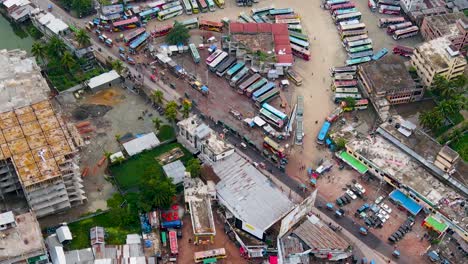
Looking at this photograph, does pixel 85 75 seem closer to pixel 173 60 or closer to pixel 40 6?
pixel 173 60

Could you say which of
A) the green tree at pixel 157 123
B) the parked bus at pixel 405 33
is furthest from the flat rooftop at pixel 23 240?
the parked bus at pixel 405 33

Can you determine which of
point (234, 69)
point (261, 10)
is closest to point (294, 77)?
point (234, 69)

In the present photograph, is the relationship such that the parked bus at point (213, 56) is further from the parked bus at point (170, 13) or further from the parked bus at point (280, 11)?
the parked bus at point (280, 11)

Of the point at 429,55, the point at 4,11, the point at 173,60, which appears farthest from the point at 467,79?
the point at 4,11

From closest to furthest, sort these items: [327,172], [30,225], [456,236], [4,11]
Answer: [30,225] < [456,236] < [327,172] < [4,11]

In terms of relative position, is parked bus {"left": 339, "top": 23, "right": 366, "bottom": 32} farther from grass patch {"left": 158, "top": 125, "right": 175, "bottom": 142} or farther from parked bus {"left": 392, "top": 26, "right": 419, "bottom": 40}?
grass patch {"left": 158, "top": 125, "right": 175, "bottom": 142}

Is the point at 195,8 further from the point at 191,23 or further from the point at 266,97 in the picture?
the point at 266,97

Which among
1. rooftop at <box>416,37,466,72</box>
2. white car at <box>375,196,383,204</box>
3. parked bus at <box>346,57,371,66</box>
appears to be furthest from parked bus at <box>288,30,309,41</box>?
white car at <box>375,196,383,204</box>
